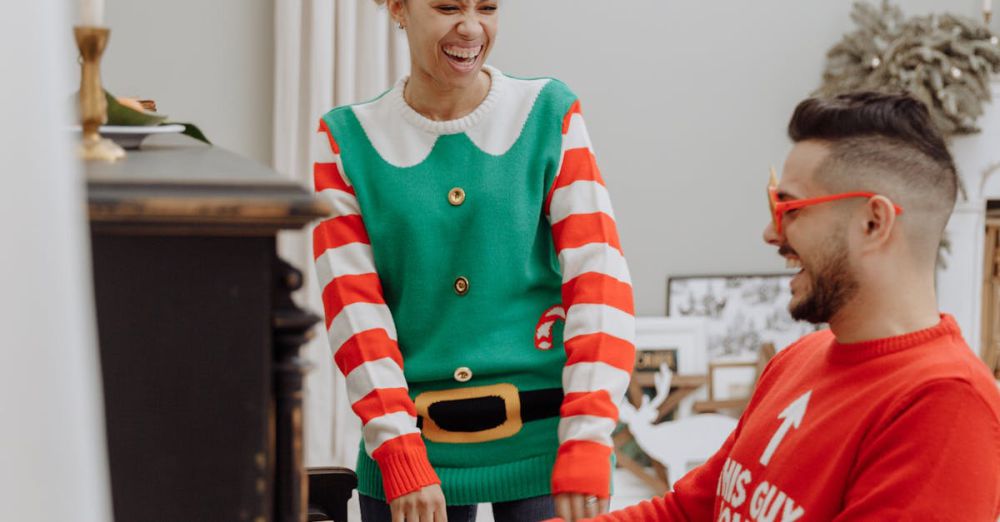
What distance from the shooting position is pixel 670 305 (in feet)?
12.0

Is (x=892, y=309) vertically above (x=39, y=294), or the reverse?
(x=39, y=294)

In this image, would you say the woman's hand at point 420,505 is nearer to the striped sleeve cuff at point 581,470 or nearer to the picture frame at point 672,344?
the striped sleeve cuff at point 581,470

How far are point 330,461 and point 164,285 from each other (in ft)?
8.71

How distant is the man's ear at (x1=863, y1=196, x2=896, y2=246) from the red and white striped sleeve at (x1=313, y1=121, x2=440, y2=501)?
60 centimetres

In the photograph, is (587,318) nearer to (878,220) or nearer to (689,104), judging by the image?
(878,220)

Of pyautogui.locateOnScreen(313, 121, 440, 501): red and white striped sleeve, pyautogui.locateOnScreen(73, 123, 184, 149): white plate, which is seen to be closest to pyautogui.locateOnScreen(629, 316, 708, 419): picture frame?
pyautogui.locateOnScreen(313, 121, 440, 501): red and white striped sleeve

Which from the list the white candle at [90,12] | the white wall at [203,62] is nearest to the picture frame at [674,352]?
the white wall at [203,62]

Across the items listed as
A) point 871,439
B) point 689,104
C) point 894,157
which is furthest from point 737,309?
point 871,439

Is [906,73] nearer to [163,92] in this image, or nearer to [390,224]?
[163,92]

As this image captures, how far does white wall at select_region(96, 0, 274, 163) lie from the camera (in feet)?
10.4

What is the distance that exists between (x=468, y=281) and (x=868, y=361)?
1.72 feet

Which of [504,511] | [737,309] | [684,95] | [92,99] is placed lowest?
[737,309]

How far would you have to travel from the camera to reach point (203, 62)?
3.22 meters

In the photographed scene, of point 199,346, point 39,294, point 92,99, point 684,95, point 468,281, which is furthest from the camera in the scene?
point 684,95
